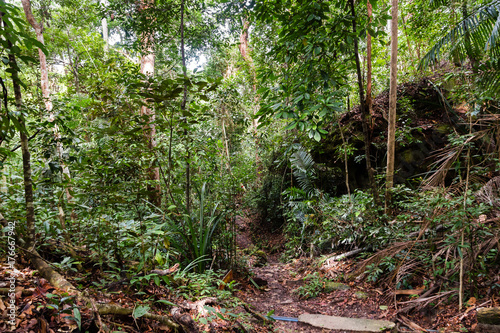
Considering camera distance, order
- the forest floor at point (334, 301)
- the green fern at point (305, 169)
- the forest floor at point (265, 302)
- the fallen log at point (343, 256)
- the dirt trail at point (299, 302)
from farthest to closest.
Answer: the green fern at point (305, 169) → the fallen log at point (343, 256) → the dirt trail at point (299, 302) → the forest floor at point (334, 301) → the forest floor at point (265, 302)

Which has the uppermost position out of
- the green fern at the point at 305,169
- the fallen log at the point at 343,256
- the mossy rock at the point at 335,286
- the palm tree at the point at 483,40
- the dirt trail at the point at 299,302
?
the palm tree at the point at 483,40

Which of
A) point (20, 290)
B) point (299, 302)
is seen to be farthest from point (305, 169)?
point (20, 290)

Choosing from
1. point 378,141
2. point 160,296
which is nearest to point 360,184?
point 378,141

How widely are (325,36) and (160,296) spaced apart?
2617mm

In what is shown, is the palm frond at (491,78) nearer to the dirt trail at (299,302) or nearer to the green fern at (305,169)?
the dirt trail at (299,302)

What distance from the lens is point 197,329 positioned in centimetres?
185

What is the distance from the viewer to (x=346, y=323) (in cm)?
300

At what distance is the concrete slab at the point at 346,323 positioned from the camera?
279 cm

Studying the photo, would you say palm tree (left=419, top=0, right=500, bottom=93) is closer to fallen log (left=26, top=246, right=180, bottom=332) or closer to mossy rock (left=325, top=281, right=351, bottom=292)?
mossy rock (left=325, top=281, right=351, bottom=292)

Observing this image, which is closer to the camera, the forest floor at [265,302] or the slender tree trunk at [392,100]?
the forest floor at [265,302]

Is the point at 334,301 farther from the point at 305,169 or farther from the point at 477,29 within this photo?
the point at 477,29

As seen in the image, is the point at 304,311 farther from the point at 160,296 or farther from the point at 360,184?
the point at 360,184

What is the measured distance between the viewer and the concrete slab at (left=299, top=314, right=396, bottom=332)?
279 cm

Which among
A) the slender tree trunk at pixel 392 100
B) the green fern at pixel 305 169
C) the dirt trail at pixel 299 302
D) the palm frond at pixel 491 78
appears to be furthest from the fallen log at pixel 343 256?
the palm frond at pixel 491 78
